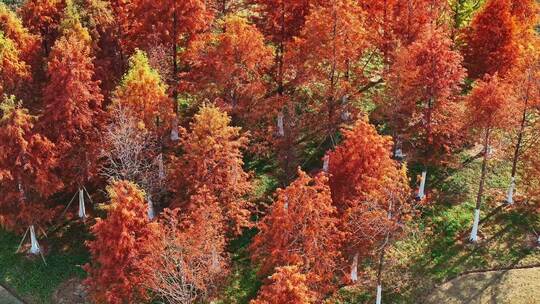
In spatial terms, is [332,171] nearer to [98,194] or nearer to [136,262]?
[136,262]

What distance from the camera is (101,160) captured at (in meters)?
45.2

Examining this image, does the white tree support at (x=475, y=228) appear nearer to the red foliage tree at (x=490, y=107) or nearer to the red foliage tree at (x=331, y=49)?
the red foliage tree at (x=490, y=107)

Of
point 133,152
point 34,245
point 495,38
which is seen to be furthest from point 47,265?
point 495,38

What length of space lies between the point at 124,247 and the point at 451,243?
20.5 meters

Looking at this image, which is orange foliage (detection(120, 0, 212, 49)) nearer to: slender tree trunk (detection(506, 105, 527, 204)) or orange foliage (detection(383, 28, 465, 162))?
orange foliage (detection(383, 28, 465, 162))

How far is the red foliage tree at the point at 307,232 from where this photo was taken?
31297 mm

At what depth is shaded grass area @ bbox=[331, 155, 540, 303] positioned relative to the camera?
38.6 m

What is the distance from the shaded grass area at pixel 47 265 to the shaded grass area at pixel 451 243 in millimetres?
17625

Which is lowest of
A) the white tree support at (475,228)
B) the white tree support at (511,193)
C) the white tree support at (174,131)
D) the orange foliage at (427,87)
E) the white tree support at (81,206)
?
the white tree support at (81,206)

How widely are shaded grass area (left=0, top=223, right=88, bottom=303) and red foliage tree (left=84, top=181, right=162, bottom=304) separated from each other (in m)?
7.84

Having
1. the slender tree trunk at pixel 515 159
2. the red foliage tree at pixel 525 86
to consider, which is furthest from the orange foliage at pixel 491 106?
the slender tree trunk at pixel 515 159

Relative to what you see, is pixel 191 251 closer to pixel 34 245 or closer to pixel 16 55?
pixel 34 245

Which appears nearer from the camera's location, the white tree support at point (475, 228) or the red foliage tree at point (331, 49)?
the red foliage tree at point (331, 49)

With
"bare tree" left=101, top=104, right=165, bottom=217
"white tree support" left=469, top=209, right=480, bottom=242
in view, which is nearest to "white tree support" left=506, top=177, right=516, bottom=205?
"white tree support" left=469, top=209, right=480, bottom=242
